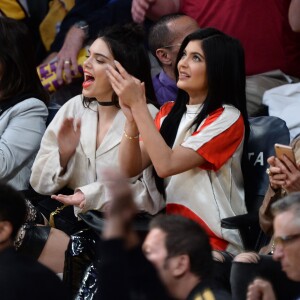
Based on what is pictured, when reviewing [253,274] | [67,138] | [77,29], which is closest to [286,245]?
[253,274]

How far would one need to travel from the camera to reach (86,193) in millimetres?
4719

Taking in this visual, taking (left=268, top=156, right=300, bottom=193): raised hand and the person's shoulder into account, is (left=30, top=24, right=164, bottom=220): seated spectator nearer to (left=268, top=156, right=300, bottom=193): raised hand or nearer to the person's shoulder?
the person's shoulder

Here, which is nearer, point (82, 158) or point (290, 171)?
point (290, 171)

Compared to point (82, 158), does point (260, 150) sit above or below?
above

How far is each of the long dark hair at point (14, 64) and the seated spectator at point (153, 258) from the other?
6.90ft

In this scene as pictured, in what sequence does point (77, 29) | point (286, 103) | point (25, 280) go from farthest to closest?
point (77, 29)
point (286, 103)
point (25, 280)

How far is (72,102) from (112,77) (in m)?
0.64

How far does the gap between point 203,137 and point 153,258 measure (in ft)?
4.02

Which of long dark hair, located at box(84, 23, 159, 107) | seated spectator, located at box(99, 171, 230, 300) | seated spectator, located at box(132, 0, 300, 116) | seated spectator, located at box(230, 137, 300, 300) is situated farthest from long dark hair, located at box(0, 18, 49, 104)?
seated spectator, located at box(99, 171, 230, 300)

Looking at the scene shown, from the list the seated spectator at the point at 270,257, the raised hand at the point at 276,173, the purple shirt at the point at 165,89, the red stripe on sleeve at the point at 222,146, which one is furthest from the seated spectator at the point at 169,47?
the raised hand at the point at 276,173

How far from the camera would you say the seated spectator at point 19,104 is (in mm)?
5332

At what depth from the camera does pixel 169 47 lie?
17.9 ft

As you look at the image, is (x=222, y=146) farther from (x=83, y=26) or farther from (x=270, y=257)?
(x=83, y=26)

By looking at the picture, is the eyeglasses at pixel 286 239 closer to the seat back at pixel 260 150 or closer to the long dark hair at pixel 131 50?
the seat back at pixel 260 150
